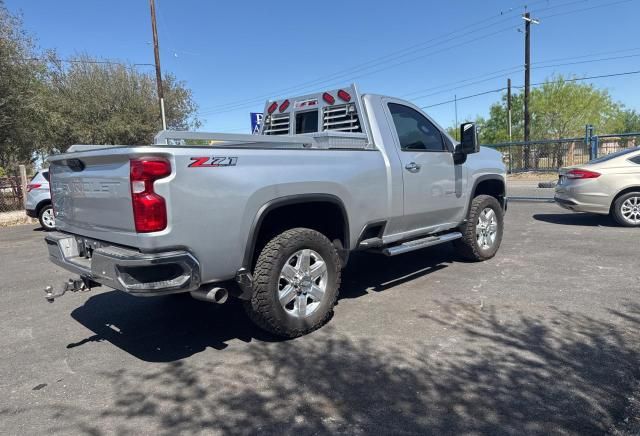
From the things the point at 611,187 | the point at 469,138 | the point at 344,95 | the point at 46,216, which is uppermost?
the point at 344,95

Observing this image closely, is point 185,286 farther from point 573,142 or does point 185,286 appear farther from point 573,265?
point 573,142

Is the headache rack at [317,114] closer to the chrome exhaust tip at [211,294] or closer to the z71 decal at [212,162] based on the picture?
the z71 decal at [212,162]

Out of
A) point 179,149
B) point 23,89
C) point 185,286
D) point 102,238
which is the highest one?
point 23,89

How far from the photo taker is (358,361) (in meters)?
3.52

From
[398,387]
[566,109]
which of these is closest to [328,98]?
[398,387]

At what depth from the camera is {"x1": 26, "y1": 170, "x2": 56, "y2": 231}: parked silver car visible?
11.6 meters

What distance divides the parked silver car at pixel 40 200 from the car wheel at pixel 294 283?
32.3 feet

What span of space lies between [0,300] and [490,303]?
5504 mm

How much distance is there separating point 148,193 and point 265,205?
0.87m

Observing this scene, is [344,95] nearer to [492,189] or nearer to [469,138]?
[469,138]

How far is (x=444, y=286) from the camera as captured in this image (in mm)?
5324

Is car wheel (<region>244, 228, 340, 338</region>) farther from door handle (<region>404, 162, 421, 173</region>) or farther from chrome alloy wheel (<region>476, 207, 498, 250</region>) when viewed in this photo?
chrome alloy wheel (<region>476, 207, 498, 250</region>)

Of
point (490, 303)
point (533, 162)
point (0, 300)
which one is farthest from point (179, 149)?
point (533, 162)

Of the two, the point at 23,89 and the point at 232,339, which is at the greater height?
the point at 23,89
